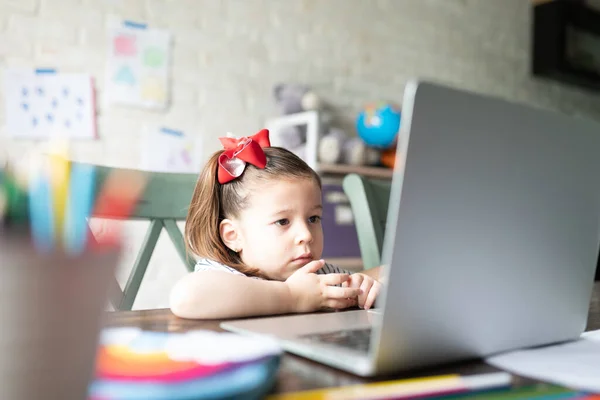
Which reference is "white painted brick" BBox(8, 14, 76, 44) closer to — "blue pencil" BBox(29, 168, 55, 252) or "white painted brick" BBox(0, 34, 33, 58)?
"white painted brick" BBox(0, 34, 33, 58)

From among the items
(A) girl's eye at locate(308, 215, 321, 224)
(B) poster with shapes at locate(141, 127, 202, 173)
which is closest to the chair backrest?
(A) girl's eye at locate(308, 215, 321, 224)

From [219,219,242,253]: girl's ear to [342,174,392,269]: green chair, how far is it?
0.31 meters

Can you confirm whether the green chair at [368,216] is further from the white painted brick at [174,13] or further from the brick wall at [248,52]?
the white painted brick at [174,13]

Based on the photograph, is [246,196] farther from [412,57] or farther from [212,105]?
[412,57]

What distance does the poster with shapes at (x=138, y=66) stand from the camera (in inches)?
93.1

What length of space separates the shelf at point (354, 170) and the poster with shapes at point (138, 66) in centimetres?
75

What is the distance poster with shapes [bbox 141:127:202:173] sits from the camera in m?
2.45

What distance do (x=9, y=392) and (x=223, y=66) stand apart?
254cm

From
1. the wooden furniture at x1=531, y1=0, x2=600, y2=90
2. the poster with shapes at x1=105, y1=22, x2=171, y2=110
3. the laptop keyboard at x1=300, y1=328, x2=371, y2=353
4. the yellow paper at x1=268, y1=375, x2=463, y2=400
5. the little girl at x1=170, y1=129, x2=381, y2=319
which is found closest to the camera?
the yellow paper at x1=268, y1=375, x2=463, y2=400

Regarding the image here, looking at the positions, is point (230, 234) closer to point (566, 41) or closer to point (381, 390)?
point (381, 390)

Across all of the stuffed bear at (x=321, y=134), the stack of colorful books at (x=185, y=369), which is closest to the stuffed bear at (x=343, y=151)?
the stuffed bear at (x=321, y=134)

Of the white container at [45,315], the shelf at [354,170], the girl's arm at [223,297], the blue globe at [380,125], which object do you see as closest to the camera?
the white container at [45,315]

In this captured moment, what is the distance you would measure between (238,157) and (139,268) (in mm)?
258

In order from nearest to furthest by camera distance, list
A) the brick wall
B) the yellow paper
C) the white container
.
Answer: the white container → the yellow paper → the brick wall
